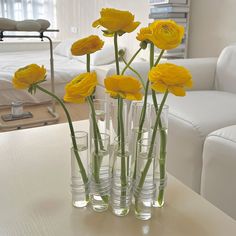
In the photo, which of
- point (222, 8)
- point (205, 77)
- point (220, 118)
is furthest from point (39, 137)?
point (222, 8)

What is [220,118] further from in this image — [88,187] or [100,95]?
[100,95]

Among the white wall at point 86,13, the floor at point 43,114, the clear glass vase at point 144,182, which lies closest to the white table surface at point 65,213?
the clear glass vase at point 144,182

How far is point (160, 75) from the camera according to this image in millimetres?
491

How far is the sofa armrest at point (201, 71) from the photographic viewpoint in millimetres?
1827

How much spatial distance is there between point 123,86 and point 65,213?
0.34m

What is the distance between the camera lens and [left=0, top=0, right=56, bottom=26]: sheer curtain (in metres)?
4.25

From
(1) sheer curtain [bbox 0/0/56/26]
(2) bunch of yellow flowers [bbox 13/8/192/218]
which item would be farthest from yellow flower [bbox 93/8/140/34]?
(1) sheer curtain [bbox 0/0/56/26]

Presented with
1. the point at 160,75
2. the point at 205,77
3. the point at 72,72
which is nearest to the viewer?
the point at 160,75

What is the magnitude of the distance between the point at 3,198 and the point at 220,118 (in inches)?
37.1

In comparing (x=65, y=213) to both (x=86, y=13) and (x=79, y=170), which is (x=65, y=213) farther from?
(x=86, y=13)

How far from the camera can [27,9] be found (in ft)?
14.4

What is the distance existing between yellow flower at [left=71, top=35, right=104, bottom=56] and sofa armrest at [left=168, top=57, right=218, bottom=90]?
1.32 meters

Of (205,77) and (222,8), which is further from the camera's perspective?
(222,8)

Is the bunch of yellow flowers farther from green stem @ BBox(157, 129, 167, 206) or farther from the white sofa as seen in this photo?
the white sofa
